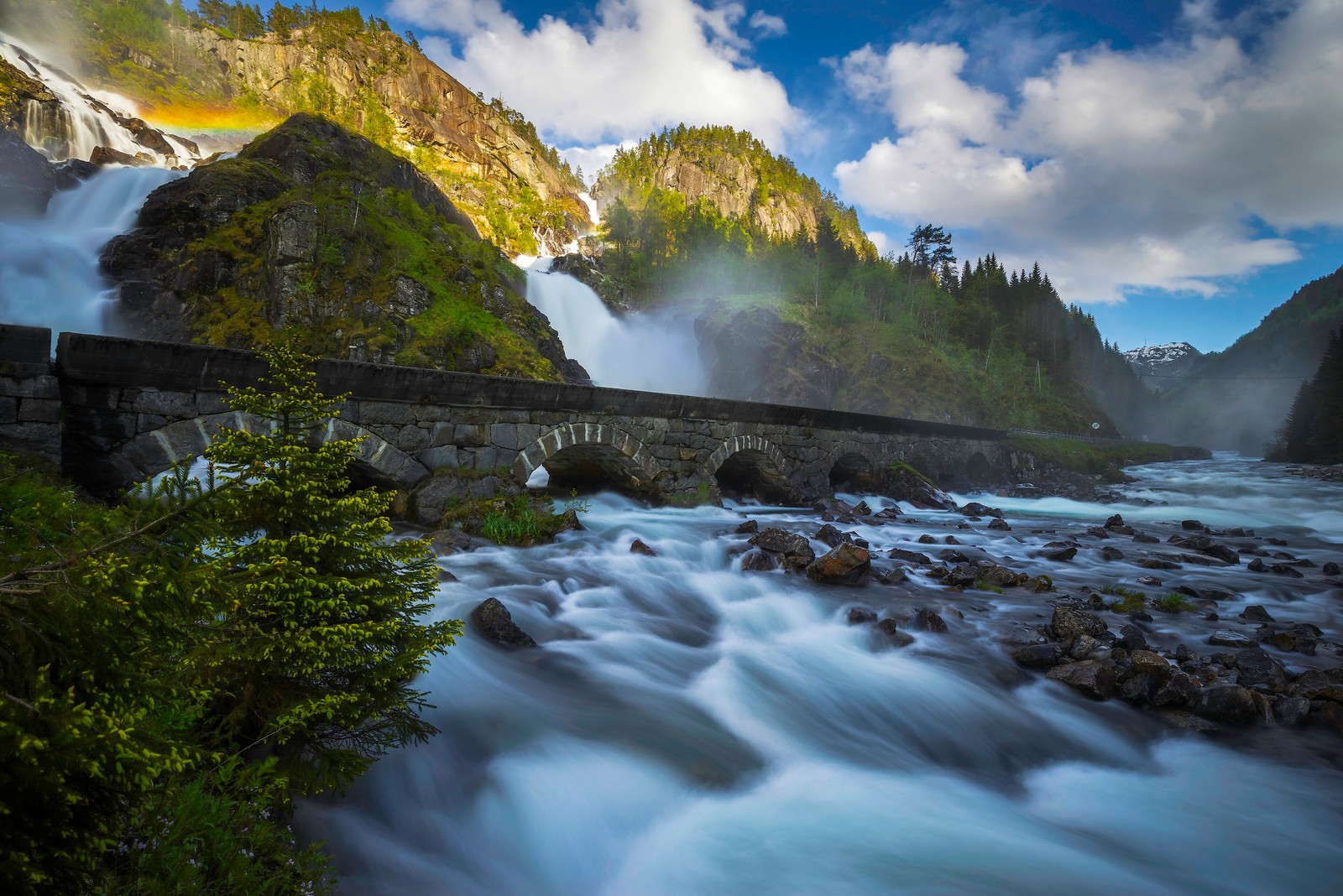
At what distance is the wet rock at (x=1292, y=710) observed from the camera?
536 centimetres

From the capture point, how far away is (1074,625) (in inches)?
279

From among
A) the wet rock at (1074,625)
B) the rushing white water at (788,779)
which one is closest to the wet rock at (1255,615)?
the rushing white water at (788,779)

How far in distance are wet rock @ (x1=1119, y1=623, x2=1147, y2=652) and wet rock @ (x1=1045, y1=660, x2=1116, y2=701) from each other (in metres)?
0.85

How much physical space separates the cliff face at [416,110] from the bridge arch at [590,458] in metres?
68.6

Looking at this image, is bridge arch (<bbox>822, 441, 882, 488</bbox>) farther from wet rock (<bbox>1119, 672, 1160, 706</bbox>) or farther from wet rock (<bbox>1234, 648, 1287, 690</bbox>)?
wet rock (<bbox>1119, 672, 1160, 706</bbox>)

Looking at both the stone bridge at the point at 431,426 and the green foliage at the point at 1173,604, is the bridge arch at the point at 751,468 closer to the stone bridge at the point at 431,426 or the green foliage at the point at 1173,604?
the stone bridge at the point at 431,426

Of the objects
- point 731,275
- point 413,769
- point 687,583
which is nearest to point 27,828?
point 413,769

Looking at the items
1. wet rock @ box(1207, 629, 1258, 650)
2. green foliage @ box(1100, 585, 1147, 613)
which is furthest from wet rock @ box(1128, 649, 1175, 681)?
green foliage @ box(1100, 585, 1147, 613)

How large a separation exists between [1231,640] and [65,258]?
34373 mm

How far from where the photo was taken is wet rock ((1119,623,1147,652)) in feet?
22.2

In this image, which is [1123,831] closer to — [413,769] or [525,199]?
[413,769]

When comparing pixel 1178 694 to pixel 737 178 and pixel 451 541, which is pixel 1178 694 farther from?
pixel 737 178

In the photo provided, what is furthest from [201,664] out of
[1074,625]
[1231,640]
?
[1231,640]

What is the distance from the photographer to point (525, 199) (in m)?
91.4
